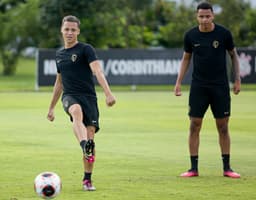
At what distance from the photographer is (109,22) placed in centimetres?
4900

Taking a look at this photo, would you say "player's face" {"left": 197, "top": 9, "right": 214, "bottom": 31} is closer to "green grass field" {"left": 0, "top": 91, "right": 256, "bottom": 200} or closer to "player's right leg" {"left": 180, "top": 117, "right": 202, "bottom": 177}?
"player's right leg" {"left": 180, "top": 117, "right": 202, "bottom": 177}

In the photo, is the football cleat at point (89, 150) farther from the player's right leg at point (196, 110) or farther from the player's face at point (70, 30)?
the player's right leg at point (196, 110)

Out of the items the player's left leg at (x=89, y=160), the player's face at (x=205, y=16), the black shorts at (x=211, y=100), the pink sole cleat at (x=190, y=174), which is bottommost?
the pink sole cleat at (x=190, y=174)

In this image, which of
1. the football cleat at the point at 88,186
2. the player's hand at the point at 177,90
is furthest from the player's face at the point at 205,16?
the football cleat at the point at 88,186

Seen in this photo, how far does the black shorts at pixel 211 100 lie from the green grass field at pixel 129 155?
Answer: 0.88 meters

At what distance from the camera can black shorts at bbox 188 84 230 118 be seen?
508 inches

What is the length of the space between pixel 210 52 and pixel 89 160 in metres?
2.65

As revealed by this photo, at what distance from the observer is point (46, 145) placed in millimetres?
17250

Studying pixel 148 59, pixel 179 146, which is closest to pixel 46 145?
pixel 179 146

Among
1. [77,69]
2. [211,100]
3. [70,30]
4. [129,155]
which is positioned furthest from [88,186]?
[129,155]

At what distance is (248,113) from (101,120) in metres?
4.90

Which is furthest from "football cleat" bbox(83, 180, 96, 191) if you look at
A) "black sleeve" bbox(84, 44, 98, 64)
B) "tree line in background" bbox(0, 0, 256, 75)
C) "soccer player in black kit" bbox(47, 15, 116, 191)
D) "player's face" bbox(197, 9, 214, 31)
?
"tree line in background" bbox(0, 0, 256, 75)

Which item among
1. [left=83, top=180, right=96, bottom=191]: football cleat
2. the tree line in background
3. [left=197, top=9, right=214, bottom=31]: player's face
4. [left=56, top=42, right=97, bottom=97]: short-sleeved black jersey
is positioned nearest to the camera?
[left=83, top=180, right=96, bottom=191]: football cleat

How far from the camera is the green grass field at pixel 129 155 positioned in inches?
450
